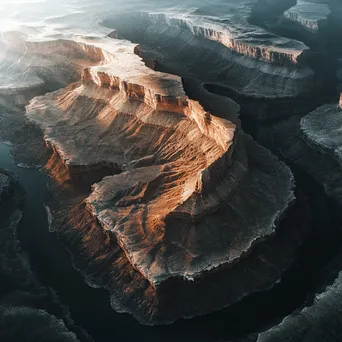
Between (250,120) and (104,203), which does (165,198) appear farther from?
(250,120)

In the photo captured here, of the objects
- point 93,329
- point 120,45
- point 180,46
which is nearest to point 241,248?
point 93,329

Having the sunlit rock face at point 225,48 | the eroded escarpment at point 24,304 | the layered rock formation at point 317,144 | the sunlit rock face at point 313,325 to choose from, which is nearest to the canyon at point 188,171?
the sunlit rock face at point 313,325

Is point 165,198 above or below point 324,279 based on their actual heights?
above

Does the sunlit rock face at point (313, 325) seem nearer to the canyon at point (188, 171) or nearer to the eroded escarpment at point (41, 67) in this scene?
the canyon at point (188, 171)

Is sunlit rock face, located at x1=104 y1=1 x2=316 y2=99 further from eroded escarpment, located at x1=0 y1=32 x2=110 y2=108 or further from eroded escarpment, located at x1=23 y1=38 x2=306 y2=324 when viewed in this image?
eroded escarpment, located at x1=23 y1=38 x2=306 y2=324

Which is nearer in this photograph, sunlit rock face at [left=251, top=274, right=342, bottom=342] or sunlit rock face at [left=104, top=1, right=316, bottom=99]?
sunlit rock face at [left=251, top=274, right=342, bottom=342]

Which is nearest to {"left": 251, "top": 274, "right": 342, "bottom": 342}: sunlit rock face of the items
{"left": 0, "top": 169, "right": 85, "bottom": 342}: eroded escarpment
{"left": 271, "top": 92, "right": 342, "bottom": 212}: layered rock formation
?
{"left": 0, "top": 169, "right": 85, "bottom": 342}: eroded escarpment

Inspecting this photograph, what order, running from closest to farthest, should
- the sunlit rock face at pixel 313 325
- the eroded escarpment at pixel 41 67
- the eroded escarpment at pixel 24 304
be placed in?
the sunlit rock face at pixel 313 325, the eroded escarpment at pixel 24 304, the eroded escarpment at pixel 41 67
